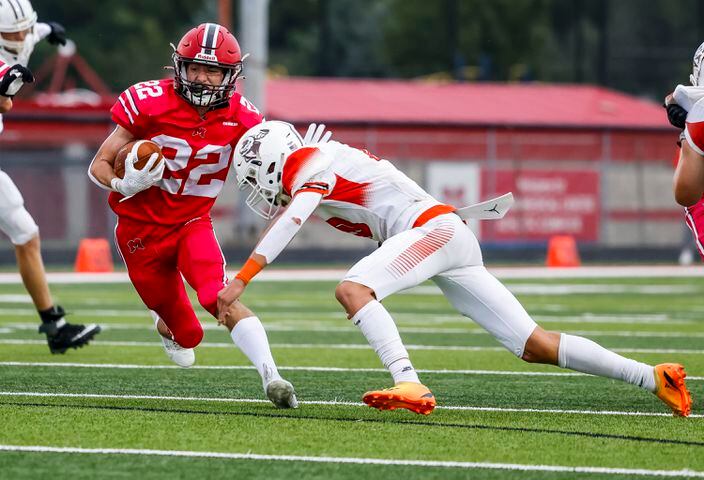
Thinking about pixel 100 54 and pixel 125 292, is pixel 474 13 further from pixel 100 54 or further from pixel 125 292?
pixel 125 292

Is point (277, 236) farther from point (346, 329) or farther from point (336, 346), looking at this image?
point (346, 329)

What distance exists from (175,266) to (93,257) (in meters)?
11.1

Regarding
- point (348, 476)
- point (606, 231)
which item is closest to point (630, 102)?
point (606, 231)

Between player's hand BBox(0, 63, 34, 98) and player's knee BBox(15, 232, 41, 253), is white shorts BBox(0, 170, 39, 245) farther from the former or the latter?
player's hand BBox(0, 63, 34, 98)

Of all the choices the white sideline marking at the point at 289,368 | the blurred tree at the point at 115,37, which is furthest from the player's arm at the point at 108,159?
the blurred tree at the point at 115,37

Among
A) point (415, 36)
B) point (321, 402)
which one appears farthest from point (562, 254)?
point (415, 36)

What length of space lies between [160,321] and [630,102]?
25.3 metres

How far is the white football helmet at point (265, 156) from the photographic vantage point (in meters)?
5.88

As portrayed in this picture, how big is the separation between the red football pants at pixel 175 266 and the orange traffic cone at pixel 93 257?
1085 centimetres

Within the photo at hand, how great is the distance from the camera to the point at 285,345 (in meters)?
9.15

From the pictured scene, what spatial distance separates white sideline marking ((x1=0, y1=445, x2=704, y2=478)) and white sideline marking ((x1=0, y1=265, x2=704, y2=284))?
10981 mm

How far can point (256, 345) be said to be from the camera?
5.99 metres

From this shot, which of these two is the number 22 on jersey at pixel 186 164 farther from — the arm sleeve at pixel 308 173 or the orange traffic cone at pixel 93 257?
the orange traffic cone at pixel 93 257

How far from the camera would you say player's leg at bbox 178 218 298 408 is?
19.3 feet
